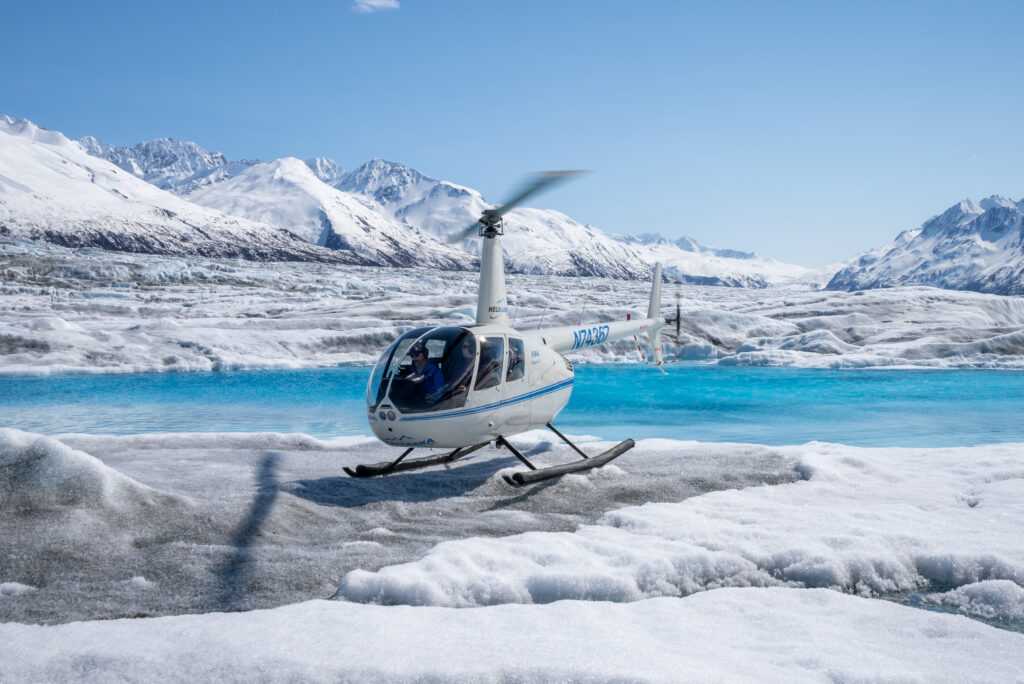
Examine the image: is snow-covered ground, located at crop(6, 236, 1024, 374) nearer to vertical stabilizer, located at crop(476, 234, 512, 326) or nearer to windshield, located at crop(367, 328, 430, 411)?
vertical stabilizer, located at crop(476, 234, 512, 326)

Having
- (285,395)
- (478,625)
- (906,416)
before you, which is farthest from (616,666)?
(285,395)

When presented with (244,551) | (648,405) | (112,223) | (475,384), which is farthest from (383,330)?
(112,223)

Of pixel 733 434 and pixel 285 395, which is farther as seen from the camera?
pixel 285 395

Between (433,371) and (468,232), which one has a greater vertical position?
(468,232)

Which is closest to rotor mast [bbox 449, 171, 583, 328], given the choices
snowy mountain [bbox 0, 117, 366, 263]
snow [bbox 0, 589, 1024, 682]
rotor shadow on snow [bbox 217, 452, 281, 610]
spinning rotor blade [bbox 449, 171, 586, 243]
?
spinning rotor blade [bbox 449, 171, 586, 243]

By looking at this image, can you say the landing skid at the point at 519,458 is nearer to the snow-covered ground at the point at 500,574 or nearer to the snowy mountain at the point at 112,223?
the snow-covered ground at the point at 500,574

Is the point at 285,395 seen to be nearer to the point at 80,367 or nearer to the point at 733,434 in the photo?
the point at 80,367

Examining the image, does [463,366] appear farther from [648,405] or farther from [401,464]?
[648,405]
